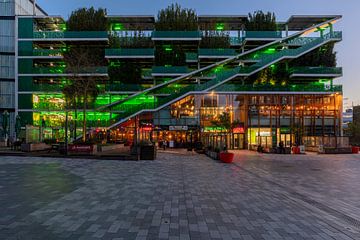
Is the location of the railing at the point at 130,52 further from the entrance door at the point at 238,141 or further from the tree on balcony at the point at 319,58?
the tree on balcony at the point at 319,58

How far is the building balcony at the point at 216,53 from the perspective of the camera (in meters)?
48.8

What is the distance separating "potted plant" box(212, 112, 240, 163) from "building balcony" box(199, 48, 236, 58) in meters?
12.0

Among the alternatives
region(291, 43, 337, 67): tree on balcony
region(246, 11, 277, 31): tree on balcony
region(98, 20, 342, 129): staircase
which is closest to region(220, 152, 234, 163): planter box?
region(98, 20, 342, 129): staircase

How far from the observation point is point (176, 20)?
167ft

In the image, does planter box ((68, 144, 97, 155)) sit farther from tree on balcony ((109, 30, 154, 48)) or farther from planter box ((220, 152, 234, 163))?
tree on balcony ((109, 30, 154, 48))

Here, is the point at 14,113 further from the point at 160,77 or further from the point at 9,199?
the point at 9,199

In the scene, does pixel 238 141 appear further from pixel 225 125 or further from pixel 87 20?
pixel 87 20

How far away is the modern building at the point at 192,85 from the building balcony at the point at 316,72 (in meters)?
0.15

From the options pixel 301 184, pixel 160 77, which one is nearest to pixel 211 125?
pixel 160 77

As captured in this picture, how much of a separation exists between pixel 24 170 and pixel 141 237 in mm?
11732

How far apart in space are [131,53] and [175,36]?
25.5 feet

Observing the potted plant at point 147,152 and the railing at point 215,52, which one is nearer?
the potted plant at point 147,152

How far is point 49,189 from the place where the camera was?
1048cm

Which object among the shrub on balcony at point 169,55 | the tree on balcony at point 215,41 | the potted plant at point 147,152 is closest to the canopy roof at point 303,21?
the tree on balcony at point 215,41
